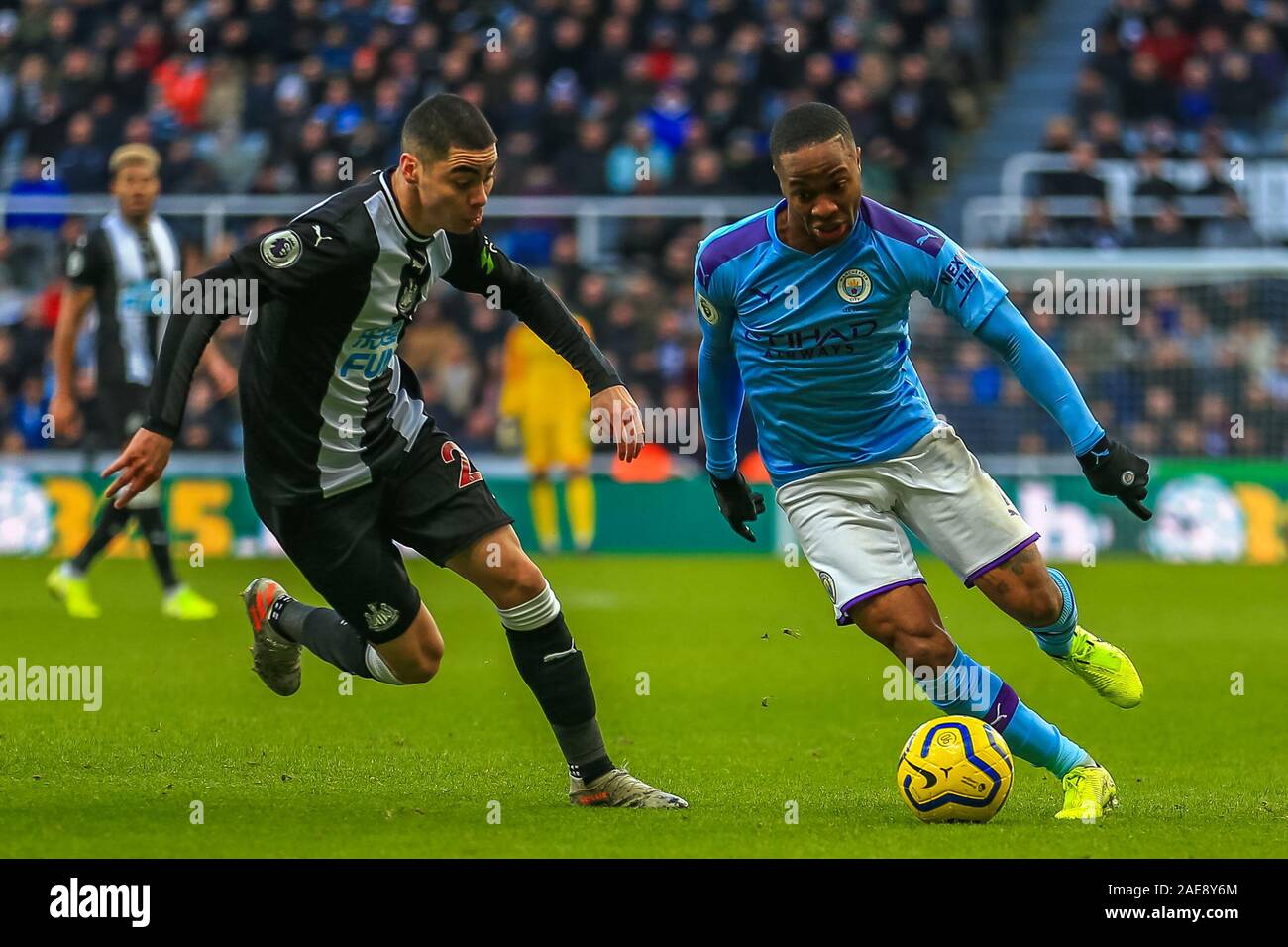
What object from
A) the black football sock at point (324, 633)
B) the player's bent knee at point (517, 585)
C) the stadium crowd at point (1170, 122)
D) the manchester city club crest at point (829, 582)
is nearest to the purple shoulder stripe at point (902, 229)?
the manchester city club crest at point (829, 582)

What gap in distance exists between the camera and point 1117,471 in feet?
19.3

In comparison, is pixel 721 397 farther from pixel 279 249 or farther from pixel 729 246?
pixel 279 249

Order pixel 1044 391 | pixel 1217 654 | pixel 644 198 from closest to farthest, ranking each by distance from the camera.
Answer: pixel 1044 391
pixel 1217 654
pixel 644 198

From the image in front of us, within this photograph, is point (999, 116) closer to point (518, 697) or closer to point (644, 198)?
point (644, 198)

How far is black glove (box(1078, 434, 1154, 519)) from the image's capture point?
19.2ft

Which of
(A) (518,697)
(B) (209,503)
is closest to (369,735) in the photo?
(A) (518,697)

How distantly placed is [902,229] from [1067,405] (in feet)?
2.59

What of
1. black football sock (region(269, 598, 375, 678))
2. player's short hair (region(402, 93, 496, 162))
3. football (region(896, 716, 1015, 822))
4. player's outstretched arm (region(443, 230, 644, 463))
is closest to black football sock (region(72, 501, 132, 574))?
black football sock (region(269, 598, 375, 678))

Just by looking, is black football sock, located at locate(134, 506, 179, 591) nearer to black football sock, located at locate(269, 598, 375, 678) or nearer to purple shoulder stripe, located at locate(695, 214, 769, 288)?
black football sock, located at locate(269, 598, 375, 678)

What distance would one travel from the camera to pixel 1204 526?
18.1m

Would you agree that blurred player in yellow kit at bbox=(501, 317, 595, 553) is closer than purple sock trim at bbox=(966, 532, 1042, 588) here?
No

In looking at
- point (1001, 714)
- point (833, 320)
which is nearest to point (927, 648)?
point (1001, 714)

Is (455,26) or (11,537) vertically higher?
(455,26)

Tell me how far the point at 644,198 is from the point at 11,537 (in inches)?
279
